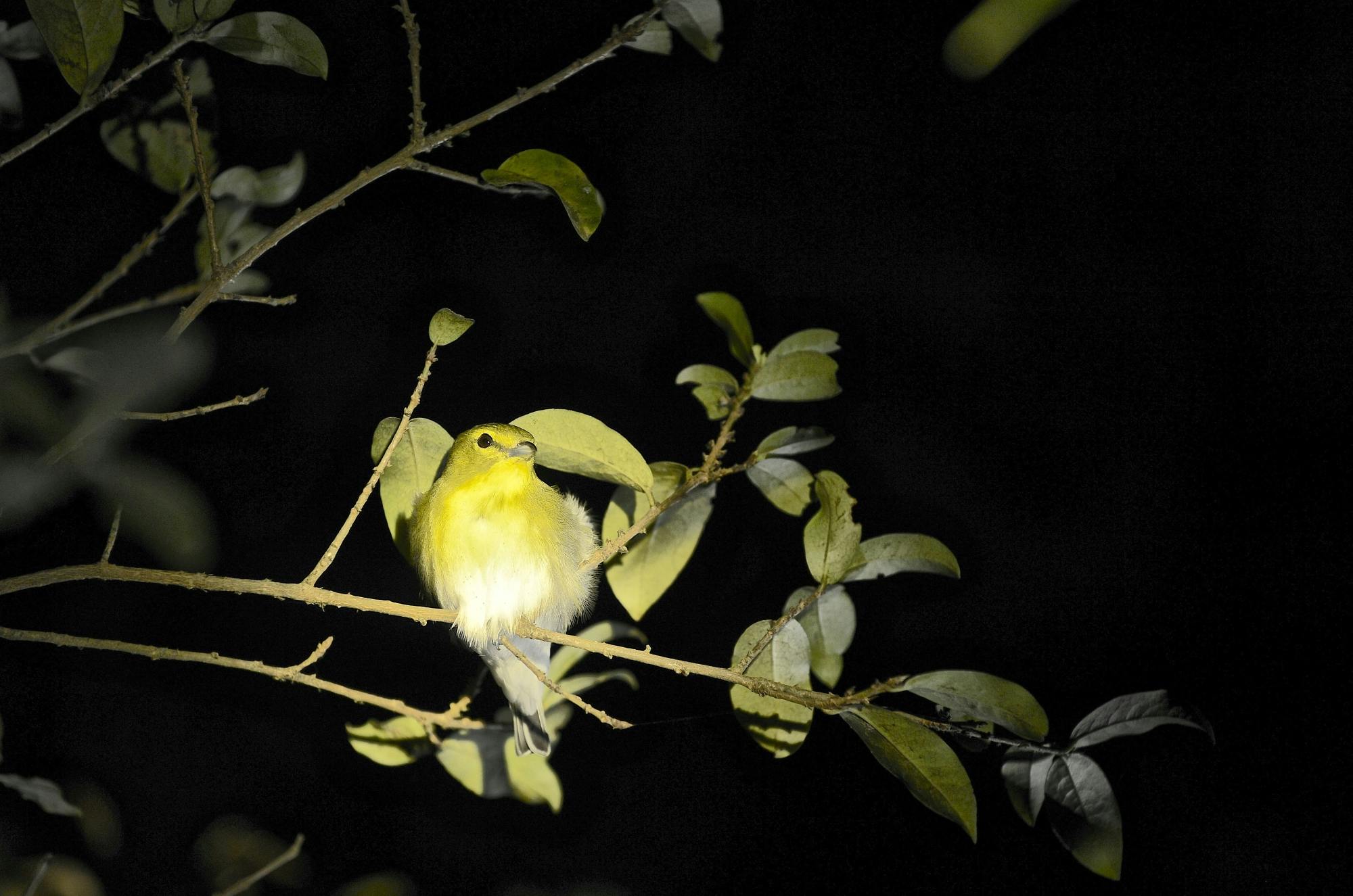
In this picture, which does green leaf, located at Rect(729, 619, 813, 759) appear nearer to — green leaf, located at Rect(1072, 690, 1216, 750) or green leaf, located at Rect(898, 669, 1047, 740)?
green leaf, located at Rect(898, 669, 1047, 740)

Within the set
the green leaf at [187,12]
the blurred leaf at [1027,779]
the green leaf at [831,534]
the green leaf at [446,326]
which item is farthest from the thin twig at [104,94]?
the blurred leaf at [1027,779]

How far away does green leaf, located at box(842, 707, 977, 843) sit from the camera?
34.1 inches

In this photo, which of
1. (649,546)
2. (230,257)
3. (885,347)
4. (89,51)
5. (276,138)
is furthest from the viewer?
(885,347)

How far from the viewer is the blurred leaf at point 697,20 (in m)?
1.03

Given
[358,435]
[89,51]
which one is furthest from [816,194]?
[89,51]

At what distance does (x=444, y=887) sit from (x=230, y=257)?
115 cm

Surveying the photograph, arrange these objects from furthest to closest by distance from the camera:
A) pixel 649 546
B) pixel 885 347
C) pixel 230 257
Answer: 1. pixel 885 347
2. pixel 230 257
3. pixel 649 546

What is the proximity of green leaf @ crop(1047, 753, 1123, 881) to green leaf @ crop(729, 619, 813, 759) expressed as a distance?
281 mm

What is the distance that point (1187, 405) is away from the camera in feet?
4.88

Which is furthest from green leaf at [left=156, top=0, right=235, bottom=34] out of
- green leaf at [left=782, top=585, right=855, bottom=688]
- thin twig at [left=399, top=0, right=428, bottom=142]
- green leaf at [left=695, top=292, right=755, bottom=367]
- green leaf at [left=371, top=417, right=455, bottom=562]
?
green leaf at [left=782, top=585, right=855, bottom=688]

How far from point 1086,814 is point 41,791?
122cm

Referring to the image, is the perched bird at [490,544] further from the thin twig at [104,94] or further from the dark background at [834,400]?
the thin twig at [104,94]

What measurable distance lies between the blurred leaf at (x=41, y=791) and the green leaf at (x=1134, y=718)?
1.21 m

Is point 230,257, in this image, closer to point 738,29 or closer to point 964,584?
point 738,29
